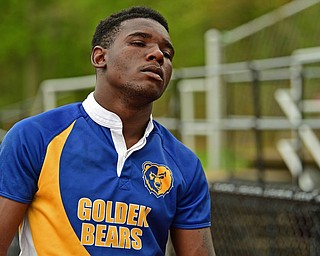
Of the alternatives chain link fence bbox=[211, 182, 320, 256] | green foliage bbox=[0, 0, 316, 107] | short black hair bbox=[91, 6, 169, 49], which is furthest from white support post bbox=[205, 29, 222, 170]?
short black hair bbox=[91, 6, 169, 49]

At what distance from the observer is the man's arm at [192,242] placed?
11.3ft

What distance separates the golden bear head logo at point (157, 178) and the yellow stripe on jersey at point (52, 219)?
0.33m

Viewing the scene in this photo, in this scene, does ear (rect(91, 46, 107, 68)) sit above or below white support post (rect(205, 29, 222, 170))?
below

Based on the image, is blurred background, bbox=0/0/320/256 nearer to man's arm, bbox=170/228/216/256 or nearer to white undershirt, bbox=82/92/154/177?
man's arm, bbox=170/228/216/256

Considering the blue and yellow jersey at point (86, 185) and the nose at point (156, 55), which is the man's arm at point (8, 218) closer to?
the blue and yellow jersey at point (86, 185)

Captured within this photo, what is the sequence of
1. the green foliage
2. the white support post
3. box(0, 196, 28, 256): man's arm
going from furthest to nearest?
the green foliage, the white support post, box(0, 196, 28, 256): man's arm

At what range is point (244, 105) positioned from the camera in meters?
9.99

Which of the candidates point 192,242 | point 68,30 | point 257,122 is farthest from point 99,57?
point 68,30

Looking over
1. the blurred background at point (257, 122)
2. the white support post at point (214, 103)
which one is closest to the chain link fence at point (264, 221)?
the blurred background at point (257, 122)

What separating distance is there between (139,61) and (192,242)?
2.36 feet

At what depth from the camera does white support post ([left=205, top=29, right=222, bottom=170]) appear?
1014 centimetres

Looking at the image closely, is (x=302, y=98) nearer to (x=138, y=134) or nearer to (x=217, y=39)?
(x=217, y=39)

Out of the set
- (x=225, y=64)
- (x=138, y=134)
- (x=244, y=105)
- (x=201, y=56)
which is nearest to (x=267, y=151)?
(x=244, y=105)

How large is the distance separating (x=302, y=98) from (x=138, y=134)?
526 centimetres
